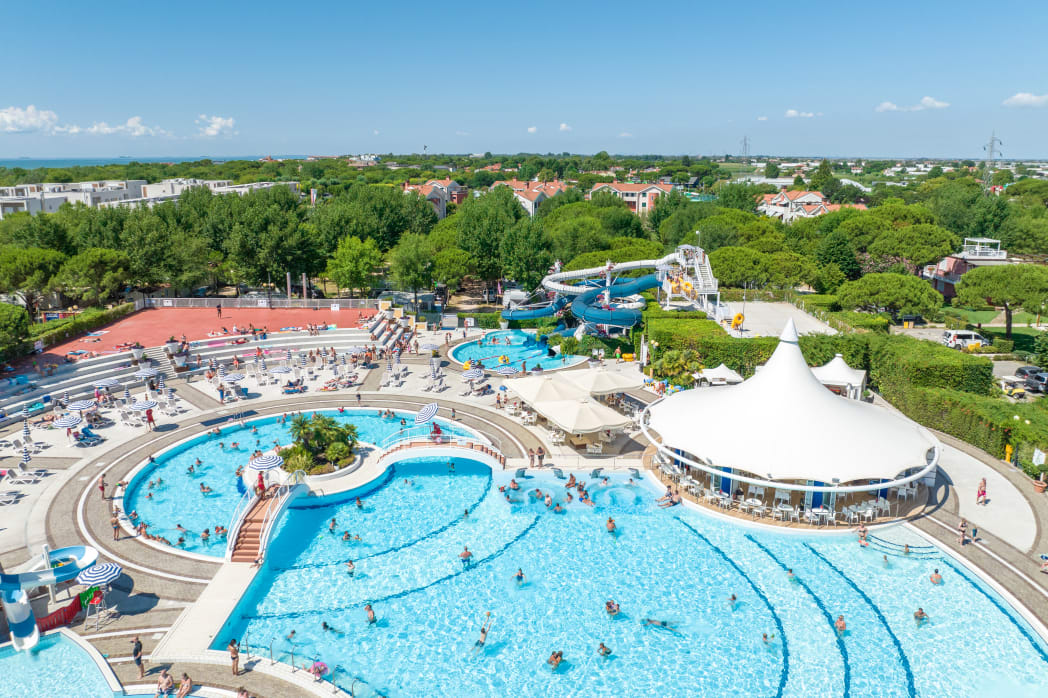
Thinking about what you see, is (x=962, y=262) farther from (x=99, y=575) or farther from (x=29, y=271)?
(x=29, y=271)

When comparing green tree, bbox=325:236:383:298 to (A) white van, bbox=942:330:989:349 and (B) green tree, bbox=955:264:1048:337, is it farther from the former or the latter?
(B) green tree, bbox=955:264:1048:337

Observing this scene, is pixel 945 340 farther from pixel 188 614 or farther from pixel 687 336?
pixel 188 614

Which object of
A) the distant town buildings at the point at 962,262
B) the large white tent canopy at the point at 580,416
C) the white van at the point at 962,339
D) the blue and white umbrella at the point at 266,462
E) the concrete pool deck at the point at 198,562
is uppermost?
the distant town buildings at the point at 962,262

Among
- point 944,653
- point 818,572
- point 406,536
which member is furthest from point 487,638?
point 944,653

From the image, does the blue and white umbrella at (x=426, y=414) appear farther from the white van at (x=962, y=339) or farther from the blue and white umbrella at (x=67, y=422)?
the white van at (x=962, y=339)

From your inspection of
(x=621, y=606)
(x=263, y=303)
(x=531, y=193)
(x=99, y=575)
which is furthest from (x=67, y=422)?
(x=531, y=193)

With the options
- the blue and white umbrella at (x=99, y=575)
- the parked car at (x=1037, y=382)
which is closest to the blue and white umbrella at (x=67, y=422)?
the blue and white umbrella at (x=99, y=575)

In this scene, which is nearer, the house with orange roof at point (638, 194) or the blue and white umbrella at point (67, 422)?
the blue and white umbrella at point (67, 422)
